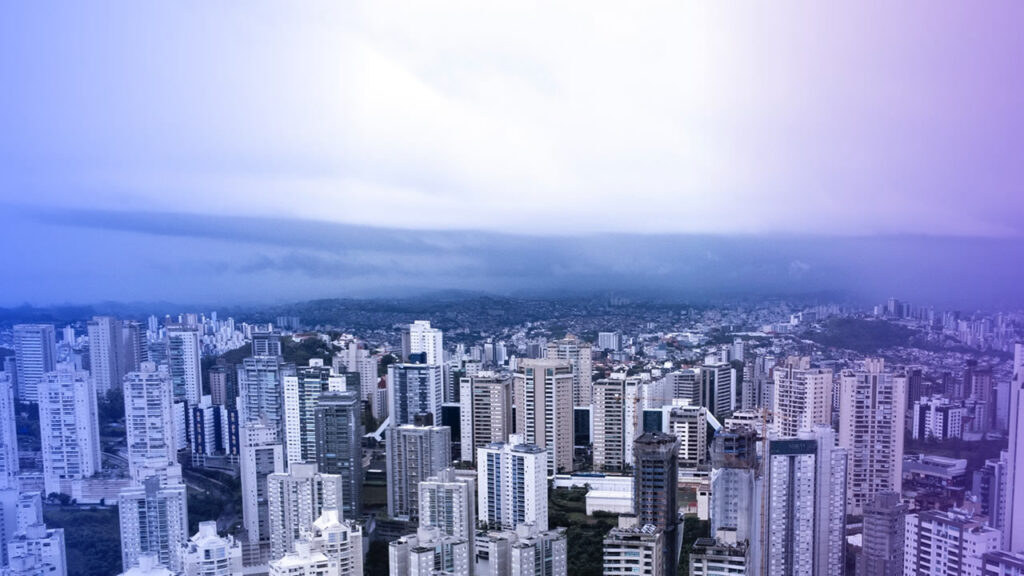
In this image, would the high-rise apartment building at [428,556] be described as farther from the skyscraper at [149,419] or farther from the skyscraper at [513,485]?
the skyscraper at [149,419]

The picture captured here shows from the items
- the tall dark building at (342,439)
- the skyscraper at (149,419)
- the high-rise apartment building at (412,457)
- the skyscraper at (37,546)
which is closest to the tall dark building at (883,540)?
the high-rise apartment building at (412,457)

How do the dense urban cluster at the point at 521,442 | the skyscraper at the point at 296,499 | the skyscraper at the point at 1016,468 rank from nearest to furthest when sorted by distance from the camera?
the skyscraper at the point at 1016,468
the dense urban cluster at the point at 521,442
the skyscraper at the point at 296,499

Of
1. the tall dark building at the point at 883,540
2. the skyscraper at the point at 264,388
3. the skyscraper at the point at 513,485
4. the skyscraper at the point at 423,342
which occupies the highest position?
the skyscraper at the point at 423,342

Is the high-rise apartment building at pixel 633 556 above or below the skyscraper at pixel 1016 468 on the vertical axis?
below

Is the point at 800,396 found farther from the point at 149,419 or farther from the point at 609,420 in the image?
the point at 149,419

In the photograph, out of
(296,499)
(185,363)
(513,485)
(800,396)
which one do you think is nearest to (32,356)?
(185,363)

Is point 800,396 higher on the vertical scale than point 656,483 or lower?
higher

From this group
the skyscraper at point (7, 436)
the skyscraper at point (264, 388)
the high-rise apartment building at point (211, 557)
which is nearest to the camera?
the high-rise apartment building at point (211, 557)
